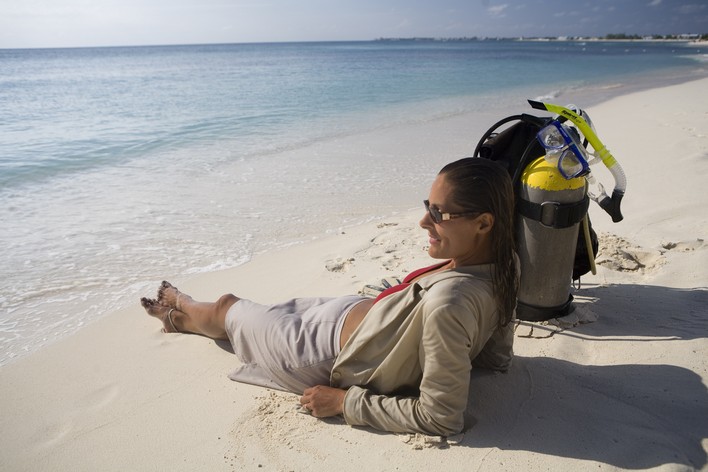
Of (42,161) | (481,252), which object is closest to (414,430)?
(481,252)

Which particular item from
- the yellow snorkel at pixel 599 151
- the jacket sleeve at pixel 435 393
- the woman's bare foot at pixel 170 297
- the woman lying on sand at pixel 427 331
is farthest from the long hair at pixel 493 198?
the woman's bare foot at pixel 170 297

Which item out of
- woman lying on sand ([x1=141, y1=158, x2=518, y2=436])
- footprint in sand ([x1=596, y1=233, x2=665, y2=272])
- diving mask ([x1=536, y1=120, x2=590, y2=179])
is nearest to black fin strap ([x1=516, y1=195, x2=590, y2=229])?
diving mask ([x1=536, y1=120, x2=590, y2=179])

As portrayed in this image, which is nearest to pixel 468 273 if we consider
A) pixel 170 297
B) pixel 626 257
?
pixel 170 297

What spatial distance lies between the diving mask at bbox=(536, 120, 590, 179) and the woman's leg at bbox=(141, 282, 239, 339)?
6.59 ft

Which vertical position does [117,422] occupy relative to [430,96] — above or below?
below

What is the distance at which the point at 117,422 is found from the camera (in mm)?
2676

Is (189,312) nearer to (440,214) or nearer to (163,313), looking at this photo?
(163,313)

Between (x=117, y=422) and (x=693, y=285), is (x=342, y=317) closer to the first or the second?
(x=117, y=422)

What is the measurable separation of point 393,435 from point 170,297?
1.97m

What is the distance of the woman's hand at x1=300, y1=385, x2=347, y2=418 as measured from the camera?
94.1 inches

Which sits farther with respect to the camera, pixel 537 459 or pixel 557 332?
pixel 557 332

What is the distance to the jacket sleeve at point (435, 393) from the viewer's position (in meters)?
1.97

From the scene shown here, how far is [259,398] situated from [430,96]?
16783 millimetres

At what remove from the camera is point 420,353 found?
214cm
